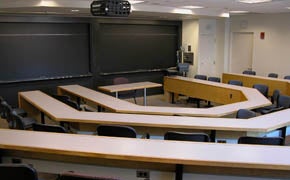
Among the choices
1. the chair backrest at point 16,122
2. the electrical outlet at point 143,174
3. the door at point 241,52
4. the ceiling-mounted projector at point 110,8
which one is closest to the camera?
the electrical outlet at point 143,174

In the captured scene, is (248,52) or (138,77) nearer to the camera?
(138,77)

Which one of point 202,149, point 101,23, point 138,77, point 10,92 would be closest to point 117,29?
point 101,23

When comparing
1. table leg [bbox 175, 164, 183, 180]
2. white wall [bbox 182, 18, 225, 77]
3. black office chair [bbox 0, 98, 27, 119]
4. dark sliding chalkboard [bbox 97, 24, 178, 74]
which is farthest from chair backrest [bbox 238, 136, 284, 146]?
white wall [bbox 182, 18, 225, 77]

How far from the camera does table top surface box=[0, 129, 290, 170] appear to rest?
2.73 m

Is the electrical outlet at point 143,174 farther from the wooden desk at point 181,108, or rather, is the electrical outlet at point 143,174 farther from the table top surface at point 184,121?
the wooden desk at point 181,108

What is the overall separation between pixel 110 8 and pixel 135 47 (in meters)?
4.74

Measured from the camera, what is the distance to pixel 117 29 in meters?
9.58

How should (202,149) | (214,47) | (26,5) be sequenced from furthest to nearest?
(214,47) → (26,5) → (202,149)

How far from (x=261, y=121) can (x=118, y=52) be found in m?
6.13

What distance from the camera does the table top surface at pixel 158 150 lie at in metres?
2.73

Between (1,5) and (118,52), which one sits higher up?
(1,5)

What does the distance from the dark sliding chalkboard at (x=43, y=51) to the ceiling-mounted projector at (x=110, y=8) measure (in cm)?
328

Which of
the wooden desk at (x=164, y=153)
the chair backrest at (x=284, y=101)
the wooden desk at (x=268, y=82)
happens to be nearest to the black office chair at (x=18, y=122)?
the wooden desk at (x=164, y=153)

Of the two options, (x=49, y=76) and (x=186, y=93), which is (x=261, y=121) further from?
(x=49, y=76)
